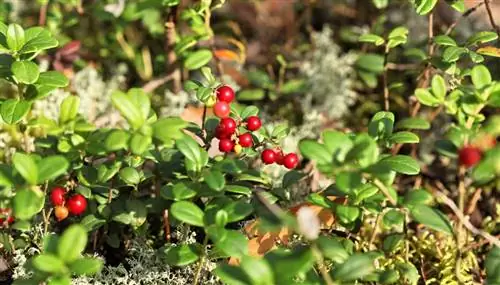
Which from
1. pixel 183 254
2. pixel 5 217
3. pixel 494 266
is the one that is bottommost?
pixel 5 217

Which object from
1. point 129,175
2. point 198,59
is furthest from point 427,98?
point 198,59

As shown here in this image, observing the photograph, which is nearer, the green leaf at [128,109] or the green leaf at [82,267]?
the green leaf at [82,267]

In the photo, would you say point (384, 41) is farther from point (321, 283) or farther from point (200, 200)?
point (321, 283)

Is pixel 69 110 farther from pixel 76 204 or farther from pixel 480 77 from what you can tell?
pixel 480 77

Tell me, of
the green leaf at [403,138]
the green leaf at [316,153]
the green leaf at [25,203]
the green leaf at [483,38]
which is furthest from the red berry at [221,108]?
the green leaf at [483,38]

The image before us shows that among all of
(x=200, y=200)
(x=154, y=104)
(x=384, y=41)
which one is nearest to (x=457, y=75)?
(x=384, y=41)

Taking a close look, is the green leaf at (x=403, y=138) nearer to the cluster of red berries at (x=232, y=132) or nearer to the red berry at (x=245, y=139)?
the cluster of red berries at (x=232, y=132)
